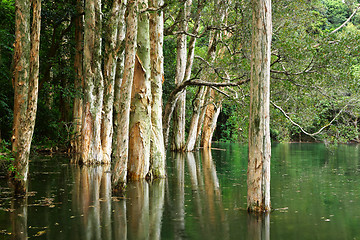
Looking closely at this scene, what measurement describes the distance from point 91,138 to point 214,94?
17.7m

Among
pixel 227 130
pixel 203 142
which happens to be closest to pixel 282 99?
pixel 203 142

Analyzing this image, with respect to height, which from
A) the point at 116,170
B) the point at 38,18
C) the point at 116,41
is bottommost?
the point at 116,170

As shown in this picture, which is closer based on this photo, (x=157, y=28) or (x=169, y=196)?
(x=169, y=196)

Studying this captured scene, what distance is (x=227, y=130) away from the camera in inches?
2172

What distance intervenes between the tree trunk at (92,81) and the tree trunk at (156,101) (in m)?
3.37

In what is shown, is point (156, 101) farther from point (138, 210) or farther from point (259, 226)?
point (259, 226)

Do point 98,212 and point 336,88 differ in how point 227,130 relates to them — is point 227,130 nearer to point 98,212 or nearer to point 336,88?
point 336,88

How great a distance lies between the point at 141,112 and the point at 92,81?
511 centimetres

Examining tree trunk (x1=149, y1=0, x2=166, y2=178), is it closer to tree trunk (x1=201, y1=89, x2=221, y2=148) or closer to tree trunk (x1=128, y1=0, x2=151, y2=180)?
tree trunk (x1=128, y1=0, x2=151, y2=180)

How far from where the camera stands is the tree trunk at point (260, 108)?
23.7 ft

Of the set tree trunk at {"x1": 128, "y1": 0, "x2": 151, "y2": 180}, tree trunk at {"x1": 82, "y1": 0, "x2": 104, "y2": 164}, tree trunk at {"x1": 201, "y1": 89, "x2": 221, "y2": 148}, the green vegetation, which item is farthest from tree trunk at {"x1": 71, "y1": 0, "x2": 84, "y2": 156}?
tree trunk at {"x1": 201, "y1": 89, "x2": 221, "y2": 148}

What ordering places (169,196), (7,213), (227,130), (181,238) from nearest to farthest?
(181,238) → (7,213) → (169,196) → (227,130)

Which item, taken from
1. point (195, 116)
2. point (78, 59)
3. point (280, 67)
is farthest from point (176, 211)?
point (195, 116)

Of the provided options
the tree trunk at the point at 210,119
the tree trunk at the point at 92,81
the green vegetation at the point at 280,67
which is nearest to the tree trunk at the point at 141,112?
the green vegetation at the point at 280,67
